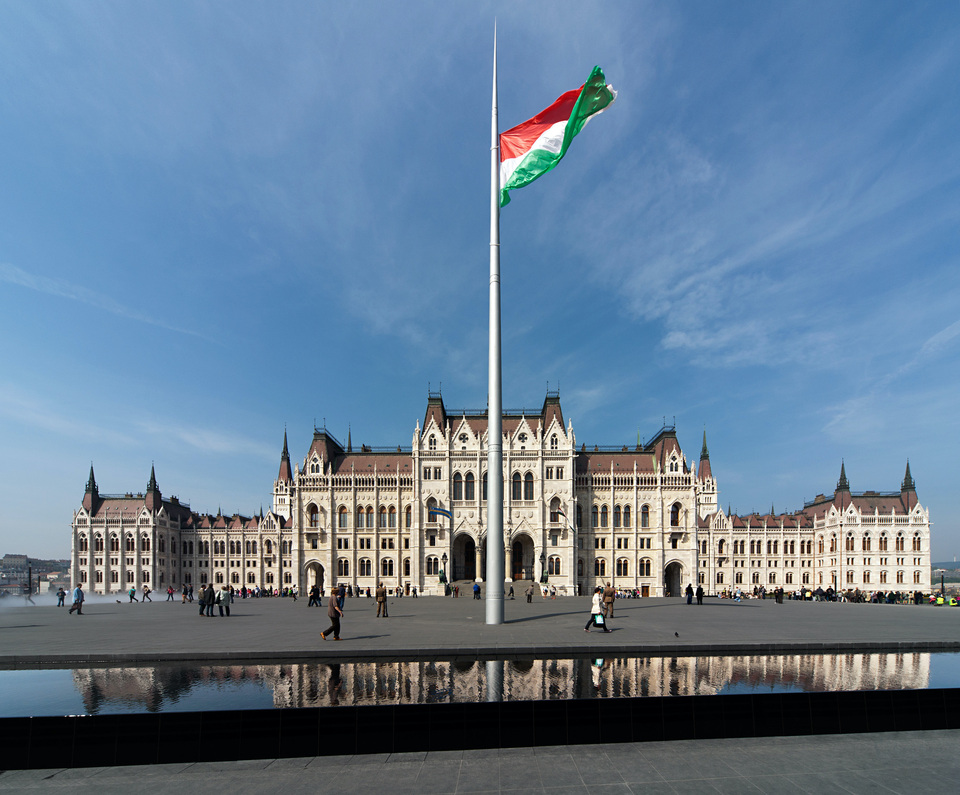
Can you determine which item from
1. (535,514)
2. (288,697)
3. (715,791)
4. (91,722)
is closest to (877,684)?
(715,791)

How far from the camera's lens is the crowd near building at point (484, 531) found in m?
70.9

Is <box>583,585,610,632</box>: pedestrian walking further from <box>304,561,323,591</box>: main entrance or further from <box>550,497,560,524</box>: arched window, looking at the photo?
<box>304,561,323,591</box>: main entrance

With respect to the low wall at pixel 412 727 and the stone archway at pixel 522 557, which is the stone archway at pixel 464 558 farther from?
the low wall at pixel 412 727

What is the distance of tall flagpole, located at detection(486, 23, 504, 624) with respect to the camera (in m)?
23.8

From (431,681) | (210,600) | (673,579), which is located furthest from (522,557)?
(431,681)

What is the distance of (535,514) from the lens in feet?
231

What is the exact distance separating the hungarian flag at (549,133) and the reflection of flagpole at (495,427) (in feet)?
2.43

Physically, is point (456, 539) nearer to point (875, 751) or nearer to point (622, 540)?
point (622, 540)

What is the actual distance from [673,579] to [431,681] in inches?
2771

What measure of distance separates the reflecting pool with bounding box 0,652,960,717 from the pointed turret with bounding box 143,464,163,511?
84524mm

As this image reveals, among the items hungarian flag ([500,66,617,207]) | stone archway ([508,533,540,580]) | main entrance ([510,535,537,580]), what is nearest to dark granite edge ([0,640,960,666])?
hungarian flag ([500,66,617,207])

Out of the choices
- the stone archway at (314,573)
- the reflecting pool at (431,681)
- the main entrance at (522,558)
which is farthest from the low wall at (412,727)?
the stone archway at (314,573)

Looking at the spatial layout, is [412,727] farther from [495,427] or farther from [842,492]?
[842,492]

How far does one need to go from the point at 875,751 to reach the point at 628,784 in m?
4.18
